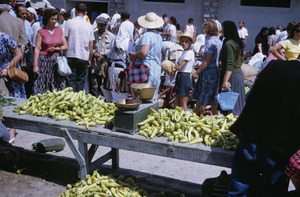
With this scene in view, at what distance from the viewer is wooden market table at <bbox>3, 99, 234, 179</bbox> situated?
337 cm

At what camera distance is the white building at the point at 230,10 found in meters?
16.7

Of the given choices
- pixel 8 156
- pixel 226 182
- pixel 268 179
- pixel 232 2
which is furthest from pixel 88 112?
pixel 232 2

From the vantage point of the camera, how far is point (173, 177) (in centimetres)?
479

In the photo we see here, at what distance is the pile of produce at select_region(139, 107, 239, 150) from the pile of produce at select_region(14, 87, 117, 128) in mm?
652

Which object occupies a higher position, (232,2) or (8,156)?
(232,2)

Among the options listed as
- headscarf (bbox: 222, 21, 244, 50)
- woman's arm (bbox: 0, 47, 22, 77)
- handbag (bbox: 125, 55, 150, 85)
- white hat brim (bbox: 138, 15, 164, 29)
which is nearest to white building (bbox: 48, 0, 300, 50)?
headscarf (bbox: 222, 21, 244, 50)

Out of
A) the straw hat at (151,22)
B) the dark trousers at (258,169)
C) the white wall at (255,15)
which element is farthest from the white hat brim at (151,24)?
the white wall at (255,15)

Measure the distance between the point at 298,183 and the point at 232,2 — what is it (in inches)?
608

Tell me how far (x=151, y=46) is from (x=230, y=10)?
1251 centimetres

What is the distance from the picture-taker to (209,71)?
6012 mm

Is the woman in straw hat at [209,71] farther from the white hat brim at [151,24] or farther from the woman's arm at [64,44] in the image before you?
the woman's arm at [64,44]

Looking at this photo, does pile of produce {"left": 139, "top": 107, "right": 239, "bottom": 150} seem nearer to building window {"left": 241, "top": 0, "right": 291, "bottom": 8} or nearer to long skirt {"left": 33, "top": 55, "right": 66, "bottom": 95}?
long skirt {"left": 33, "top": 55, "right": 66, "bottom": 95}

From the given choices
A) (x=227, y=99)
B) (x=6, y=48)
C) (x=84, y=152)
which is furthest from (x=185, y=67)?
(x=6, y=48)

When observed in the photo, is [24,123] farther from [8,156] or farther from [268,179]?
[268,179]
